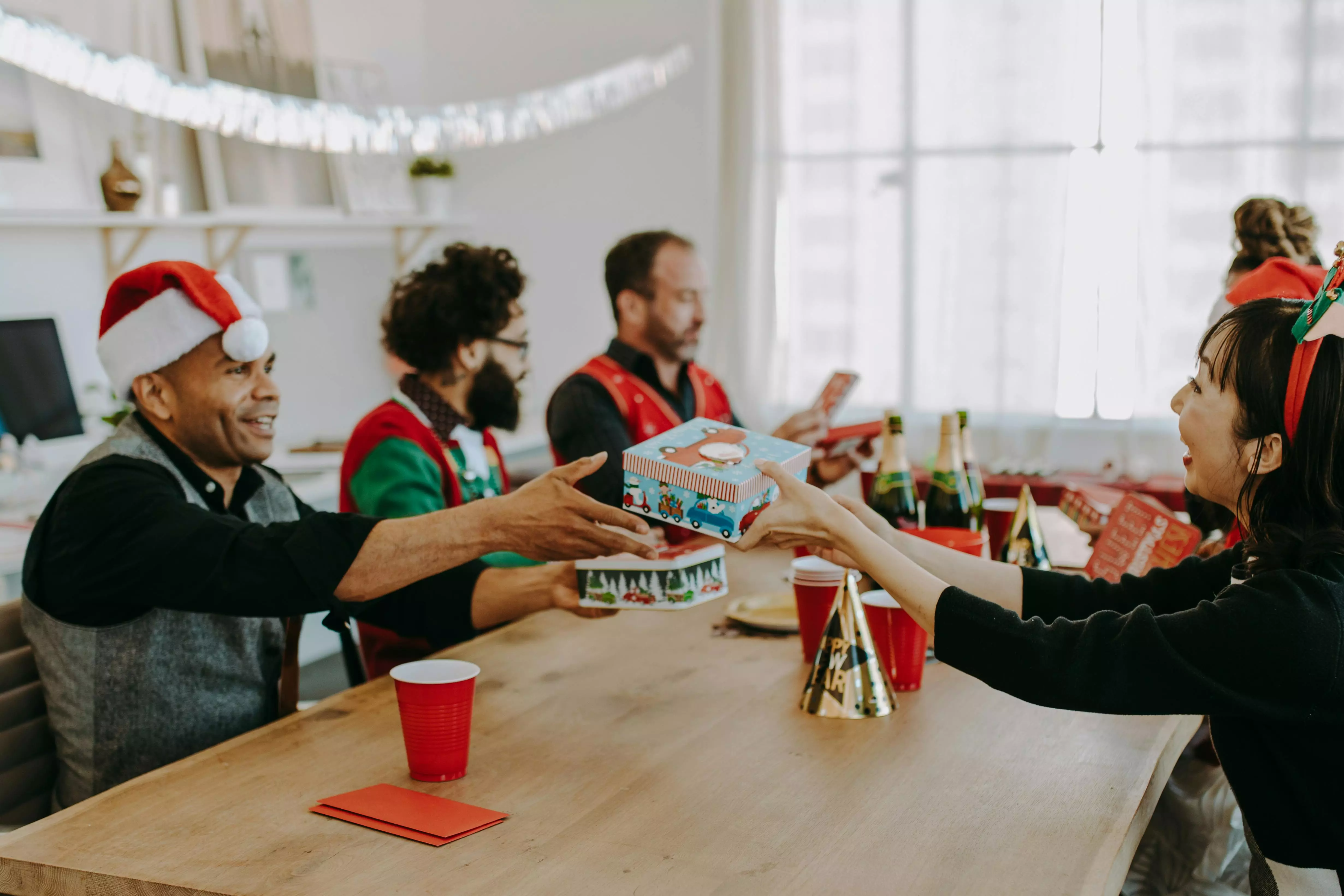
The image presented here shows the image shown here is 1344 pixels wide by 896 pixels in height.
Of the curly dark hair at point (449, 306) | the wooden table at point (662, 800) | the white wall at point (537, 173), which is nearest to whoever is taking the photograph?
the wooden table at point (662, 800)

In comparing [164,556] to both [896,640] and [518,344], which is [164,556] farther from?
[518,344]

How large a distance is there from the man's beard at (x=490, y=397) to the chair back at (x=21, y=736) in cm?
113

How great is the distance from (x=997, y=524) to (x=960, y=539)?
0.50 meters

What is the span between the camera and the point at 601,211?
5602 mm

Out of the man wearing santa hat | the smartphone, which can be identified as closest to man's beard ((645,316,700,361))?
the smartphone

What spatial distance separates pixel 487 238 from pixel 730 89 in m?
1.39

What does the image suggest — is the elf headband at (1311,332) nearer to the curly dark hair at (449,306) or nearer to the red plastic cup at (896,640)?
the red plastic cup at (896,640)

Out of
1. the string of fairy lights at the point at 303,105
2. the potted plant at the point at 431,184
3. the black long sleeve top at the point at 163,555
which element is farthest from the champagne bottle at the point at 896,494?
the potted plant at the point at 431,184

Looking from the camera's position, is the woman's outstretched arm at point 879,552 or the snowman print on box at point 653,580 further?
the snowman print on box at point 653,580

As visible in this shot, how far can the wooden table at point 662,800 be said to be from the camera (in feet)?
3.88

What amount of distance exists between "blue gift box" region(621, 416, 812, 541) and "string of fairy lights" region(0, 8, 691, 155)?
1.91 m

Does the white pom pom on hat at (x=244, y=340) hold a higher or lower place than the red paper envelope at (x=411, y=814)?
higher

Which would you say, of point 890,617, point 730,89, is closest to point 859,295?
point 730,89

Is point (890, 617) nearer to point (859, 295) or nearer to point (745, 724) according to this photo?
point (745, 724)
